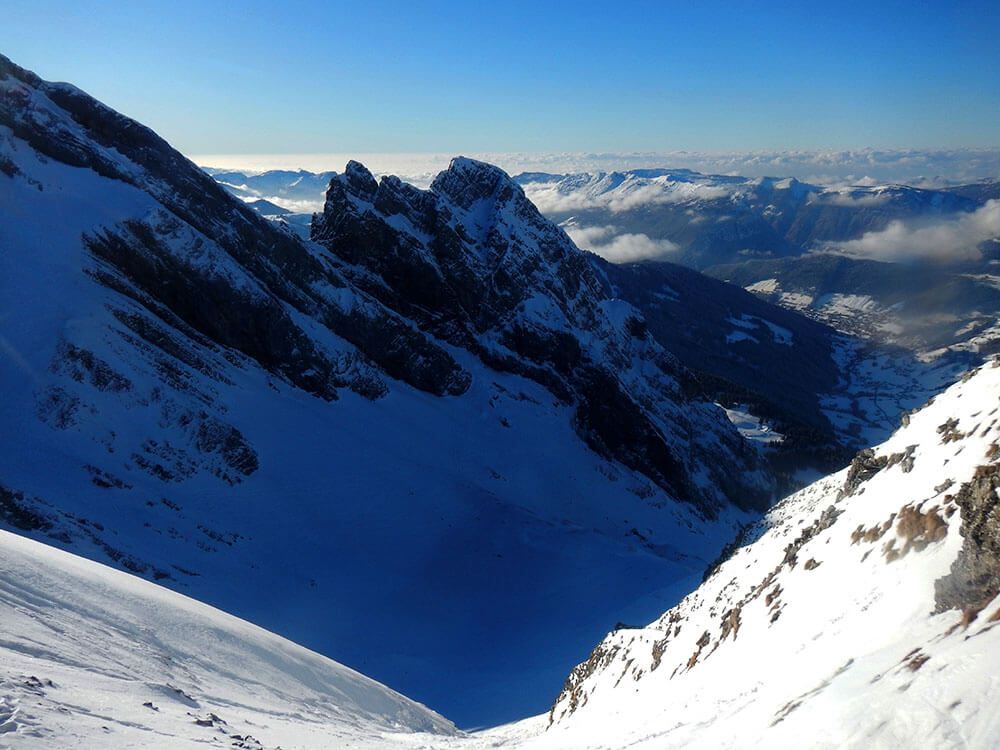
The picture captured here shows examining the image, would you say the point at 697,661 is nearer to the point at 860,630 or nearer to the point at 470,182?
the point at 860,630

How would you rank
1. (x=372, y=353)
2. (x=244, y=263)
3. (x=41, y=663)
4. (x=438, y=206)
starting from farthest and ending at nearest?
(x=438, y=206), (x=372, y=353), (x=244, y=263), (x=41, y=663)

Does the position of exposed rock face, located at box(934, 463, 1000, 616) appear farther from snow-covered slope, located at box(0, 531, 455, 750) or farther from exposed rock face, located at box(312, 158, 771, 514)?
exposed rock face, located at box(312, 158, 771, 514)

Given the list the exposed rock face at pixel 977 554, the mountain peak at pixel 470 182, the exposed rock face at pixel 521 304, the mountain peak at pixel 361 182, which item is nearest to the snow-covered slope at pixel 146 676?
the exposed rock face at pixel 977 554

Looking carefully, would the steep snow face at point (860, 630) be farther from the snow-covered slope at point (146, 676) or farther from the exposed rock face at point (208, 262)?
the exposed rock face at point (208, 262)

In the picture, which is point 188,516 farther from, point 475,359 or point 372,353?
point 475,359

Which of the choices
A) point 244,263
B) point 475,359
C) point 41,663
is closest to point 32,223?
point 244,263

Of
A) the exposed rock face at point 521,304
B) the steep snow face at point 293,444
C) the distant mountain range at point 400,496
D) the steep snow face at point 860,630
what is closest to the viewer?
the steep snow face at point 860,630

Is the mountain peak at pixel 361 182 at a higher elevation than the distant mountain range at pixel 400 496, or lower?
higher
